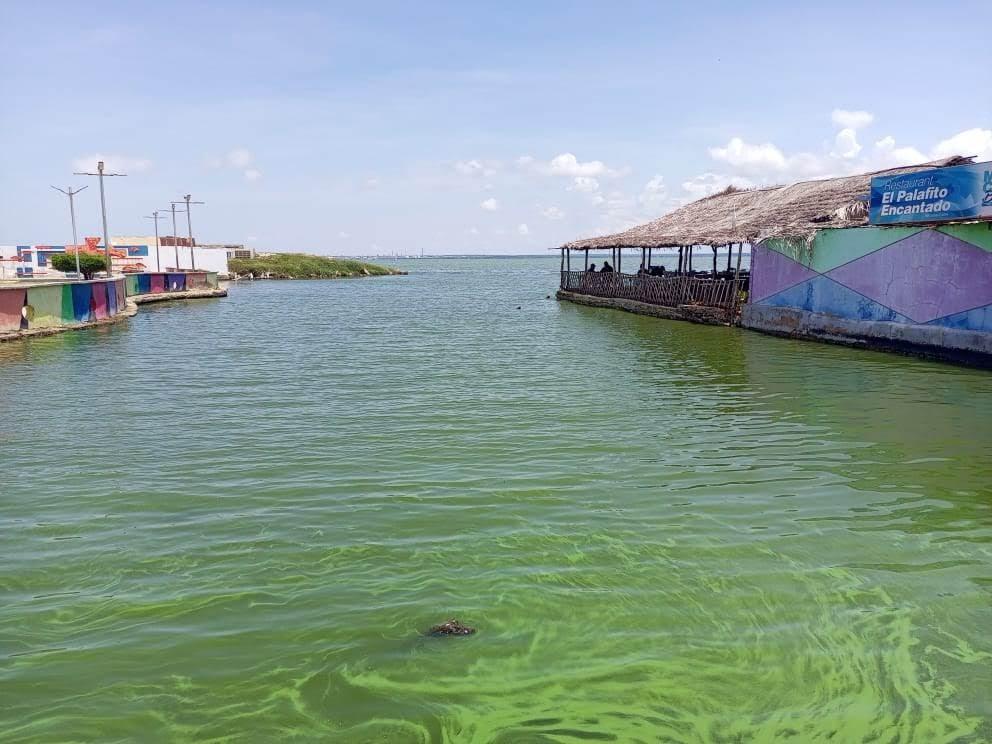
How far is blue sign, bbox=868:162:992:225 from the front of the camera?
1642cm

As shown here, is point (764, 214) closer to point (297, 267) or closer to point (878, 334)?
point (878, 334)

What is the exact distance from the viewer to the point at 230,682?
4.67 metres

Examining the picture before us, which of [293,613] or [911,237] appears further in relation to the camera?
[911,237]

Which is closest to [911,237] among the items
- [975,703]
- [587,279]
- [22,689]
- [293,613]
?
[975,703]

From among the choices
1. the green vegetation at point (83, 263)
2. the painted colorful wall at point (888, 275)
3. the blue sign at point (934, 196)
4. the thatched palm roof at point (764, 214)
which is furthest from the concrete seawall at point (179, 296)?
the blue sign at point (934, 196)

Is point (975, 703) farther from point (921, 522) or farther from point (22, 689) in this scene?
point (22, 689)

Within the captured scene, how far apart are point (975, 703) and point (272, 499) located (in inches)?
253

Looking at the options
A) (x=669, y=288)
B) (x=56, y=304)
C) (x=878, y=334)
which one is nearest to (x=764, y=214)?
(x=669, y=288)

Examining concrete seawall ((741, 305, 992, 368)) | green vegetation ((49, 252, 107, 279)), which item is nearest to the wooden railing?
concrete seawall ((741, 305, 992, 368))

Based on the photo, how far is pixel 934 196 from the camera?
1766cm

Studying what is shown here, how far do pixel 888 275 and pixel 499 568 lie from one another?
57.1ft

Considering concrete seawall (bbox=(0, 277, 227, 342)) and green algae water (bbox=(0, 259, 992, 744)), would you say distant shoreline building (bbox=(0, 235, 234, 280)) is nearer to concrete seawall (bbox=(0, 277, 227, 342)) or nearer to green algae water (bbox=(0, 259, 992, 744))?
concrete seawall (bbox=(0, 277, 227, 342))

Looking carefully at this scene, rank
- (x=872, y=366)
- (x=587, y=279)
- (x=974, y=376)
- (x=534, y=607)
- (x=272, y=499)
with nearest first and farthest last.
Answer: (x=534, y=607)
(x=272, y=499)
(x=974, y=376)
(x=872, y=366)
(x=587, y=279)

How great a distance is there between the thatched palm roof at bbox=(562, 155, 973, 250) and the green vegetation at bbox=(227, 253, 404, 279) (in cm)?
6365
